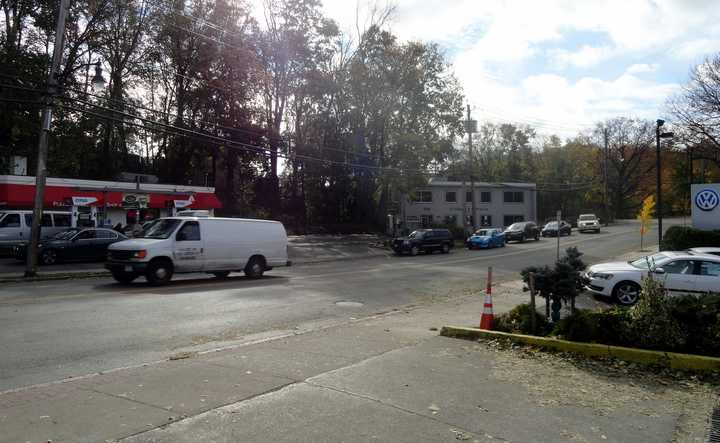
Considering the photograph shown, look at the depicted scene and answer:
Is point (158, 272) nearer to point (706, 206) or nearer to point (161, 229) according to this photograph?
point (161, 229)

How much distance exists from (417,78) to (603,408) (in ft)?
157

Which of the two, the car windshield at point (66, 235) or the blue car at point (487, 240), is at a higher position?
the car windshield at point (66, 235)

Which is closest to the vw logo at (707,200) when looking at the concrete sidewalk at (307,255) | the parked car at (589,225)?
the concrete sidewalk at (307,255)

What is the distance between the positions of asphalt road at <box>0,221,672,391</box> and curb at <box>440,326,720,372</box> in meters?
3.57

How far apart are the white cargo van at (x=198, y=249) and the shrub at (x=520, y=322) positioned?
10165 millimetres

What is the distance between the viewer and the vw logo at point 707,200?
2398cm

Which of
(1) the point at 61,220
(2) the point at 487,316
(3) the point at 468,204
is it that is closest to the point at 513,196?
(3) the point at 468,204

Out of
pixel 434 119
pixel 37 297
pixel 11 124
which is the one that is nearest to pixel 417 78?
pixel 434 119

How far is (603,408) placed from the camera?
543 centimetres

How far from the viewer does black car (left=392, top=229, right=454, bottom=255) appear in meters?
35.3

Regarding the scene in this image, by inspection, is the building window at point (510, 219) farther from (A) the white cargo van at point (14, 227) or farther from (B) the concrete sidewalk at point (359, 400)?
(B) the concrete sidewalk at point (359, 400)

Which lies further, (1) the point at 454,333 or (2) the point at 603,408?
(1) the point at 454,333

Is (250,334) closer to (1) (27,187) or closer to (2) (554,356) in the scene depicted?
(2) (554,356)

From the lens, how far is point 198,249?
16.5 metres
